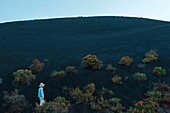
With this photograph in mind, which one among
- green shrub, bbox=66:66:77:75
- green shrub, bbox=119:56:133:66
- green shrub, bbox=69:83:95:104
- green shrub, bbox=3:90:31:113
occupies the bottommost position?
green shrub, bbox=3:90:31:113

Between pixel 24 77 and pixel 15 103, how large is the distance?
2951mm

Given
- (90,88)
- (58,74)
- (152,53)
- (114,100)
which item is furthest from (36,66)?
(152,53)

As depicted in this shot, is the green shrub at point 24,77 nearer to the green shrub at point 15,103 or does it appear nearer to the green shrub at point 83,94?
the green shrub at point 15,103

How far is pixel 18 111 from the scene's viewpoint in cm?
1825

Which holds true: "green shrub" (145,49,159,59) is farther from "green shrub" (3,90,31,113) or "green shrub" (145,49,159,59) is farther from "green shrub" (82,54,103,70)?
"green shrub" (3,90,31,113)

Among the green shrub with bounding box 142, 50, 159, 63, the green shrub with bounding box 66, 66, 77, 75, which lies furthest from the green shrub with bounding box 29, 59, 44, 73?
the green shrub with bounding box 142, 50, 159, 63

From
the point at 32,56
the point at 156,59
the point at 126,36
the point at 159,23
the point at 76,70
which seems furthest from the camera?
the point at 159,23

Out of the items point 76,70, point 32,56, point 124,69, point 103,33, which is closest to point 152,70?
point 124,69

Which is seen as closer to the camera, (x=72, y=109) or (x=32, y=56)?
(x=72, y=109)

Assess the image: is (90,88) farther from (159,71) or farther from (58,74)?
(159,71)

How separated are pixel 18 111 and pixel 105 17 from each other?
25.0 metres

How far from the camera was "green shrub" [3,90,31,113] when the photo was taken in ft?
60.2

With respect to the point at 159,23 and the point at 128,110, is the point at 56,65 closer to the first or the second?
the point at 128,110

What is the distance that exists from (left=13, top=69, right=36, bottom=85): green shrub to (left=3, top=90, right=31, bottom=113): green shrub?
5.40 feet
